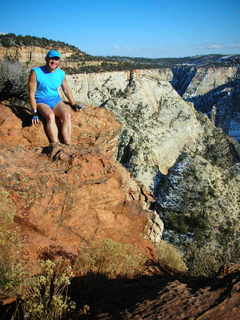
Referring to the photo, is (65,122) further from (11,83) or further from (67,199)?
(11,83)

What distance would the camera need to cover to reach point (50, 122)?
6422 millimetres

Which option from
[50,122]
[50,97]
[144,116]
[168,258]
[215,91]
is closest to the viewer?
[168,258]

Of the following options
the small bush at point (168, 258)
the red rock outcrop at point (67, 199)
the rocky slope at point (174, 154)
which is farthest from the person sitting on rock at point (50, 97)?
the rocky slope at point (174, 154)

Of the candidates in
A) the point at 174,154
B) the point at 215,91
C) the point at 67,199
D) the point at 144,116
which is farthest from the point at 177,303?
the point at 215,91

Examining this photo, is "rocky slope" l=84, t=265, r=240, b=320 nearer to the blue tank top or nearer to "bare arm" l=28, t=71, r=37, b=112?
"bare arm" l=28, t=71, r=37, b=112

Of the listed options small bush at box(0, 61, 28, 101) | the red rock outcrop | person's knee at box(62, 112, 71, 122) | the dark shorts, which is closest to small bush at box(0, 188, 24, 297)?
the red rock outcrop

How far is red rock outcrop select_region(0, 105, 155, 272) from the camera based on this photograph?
14.9ft

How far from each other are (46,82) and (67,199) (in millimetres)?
2925

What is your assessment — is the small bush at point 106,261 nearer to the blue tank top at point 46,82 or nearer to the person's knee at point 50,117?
the person's knee at point 50,117

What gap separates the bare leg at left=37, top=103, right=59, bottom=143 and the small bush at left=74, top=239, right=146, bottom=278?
2754 mm

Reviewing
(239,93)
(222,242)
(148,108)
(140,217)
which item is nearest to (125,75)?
(148,108)

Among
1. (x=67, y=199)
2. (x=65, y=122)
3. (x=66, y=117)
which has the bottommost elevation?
(x=67, y=199)

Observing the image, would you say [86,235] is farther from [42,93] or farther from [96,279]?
[42,93]

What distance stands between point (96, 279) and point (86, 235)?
1146 millimetres
